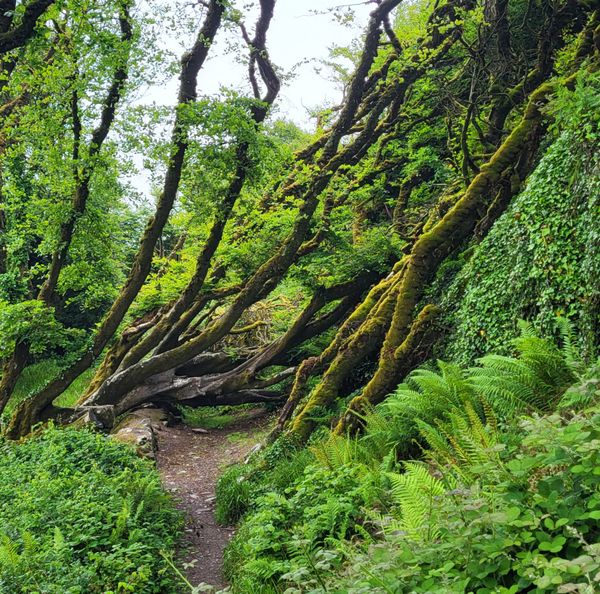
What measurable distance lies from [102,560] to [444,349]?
506 cm

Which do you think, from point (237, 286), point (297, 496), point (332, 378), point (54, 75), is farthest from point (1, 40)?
point (237, 286)

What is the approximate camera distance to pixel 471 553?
2.52 meters

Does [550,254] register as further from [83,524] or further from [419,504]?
[83,524]

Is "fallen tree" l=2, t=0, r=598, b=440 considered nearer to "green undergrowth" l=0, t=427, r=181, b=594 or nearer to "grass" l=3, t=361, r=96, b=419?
"green undergrowth" l=0, t=427, r=181, b=594

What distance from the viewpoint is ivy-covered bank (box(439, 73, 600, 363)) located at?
199 inches

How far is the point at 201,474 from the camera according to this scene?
9.83 meters

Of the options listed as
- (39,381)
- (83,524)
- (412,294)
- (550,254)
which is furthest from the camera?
(39,381)

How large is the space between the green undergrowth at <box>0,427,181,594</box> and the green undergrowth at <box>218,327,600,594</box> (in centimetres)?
95

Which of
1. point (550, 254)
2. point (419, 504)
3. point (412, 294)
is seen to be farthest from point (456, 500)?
point (412, 294)

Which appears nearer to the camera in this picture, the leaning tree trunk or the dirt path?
the dirt path

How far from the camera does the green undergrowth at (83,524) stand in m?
4.38

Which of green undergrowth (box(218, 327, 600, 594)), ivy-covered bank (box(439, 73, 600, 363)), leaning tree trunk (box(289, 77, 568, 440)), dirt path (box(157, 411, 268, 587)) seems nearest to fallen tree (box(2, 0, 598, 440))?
leaning tree trunk (box(289, 77, 568, 440))

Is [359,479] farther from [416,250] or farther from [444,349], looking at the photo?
[416,250]

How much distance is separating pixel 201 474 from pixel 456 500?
7538 millimetres
